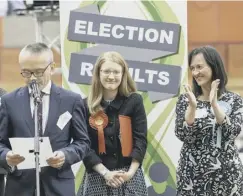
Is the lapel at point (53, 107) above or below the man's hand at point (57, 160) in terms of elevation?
above

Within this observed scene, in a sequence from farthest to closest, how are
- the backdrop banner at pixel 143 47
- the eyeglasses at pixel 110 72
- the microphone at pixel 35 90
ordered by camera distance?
the backdrop banner at pixel 143 47, the eyeglasses at pixel 110 72, the microphone at pixel 35 90

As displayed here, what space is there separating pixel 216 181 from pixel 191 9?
1.98 meters

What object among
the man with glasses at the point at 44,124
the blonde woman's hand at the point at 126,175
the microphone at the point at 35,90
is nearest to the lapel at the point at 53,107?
the man with glasses at the point at 44,124

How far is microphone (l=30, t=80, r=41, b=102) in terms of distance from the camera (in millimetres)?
2496

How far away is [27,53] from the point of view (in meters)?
2.67

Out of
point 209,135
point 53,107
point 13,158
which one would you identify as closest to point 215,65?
point 209,135

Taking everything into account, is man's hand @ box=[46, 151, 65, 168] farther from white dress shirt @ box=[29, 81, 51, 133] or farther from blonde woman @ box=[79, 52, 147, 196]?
blonde woman @ box=[79, 52, 147, 196]

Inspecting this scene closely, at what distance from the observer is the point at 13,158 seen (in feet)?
8.32

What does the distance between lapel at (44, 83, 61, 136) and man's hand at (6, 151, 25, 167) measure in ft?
0.65

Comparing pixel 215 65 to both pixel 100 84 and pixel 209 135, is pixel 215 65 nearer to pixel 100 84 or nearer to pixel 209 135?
pixel 209 135

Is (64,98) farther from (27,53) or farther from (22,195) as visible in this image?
(22,195)

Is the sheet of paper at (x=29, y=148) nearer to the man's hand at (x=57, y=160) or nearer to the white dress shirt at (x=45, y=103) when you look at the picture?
the man's hand at (x=57, y=160)

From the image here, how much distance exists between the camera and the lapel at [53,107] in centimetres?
269

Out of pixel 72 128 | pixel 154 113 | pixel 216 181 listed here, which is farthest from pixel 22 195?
pixel 154 113
